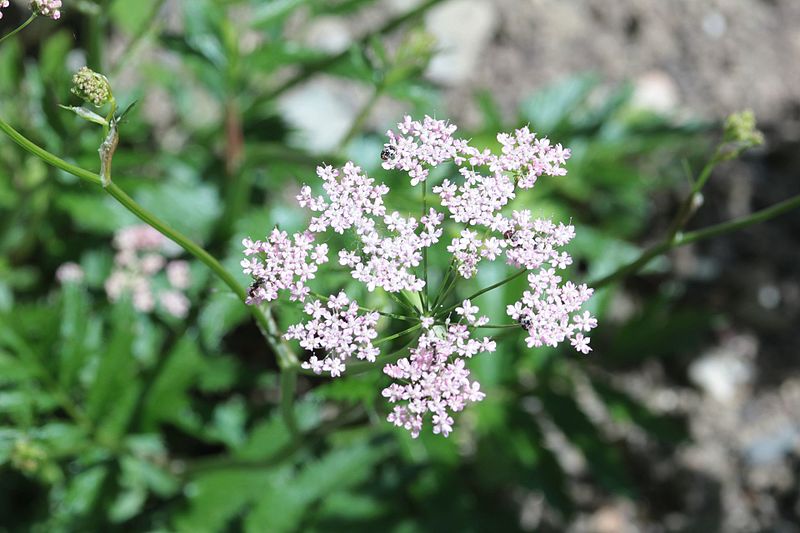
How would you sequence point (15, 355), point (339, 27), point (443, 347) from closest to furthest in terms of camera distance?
1. point (443, 347)
2. point (15, 355)
3. point (339, 27)

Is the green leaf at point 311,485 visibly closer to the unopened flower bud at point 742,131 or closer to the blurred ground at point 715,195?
the blurred ground at point 715,195

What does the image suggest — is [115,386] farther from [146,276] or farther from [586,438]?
[586,438]

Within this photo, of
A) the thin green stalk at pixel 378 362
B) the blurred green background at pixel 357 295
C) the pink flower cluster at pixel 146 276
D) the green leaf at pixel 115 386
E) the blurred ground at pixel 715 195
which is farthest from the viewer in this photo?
the blurred ground at pixel 715 195

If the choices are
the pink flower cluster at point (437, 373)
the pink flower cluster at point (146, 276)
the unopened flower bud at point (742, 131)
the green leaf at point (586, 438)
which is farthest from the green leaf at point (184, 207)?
the unopened flower bud at point (742, 131)

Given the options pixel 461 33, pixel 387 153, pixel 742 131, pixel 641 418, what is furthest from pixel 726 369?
pixel 387 153

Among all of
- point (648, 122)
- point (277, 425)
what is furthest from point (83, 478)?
point (648, 122)

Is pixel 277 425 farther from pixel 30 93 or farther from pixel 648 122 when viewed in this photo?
pixel 648 122

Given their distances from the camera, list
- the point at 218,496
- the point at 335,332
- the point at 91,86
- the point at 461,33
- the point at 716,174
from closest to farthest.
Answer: the point at 91,86
the point at 335,332
the point at 218,496
the point at 716,174
the point at 461,33
